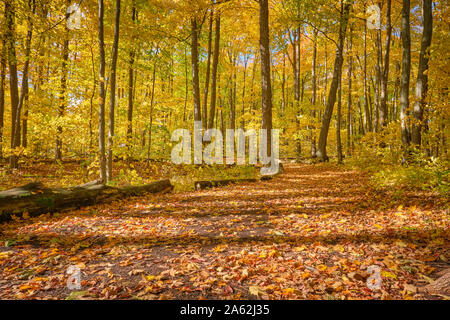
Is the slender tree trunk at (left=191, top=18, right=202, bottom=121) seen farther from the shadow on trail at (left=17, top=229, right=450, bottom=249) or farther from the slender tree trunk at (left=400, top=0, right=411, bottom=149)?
the shadow on trail at (left=17, top=229, right=450, bottom=249)

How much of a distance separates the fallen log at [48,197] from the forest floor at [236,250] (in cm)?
30

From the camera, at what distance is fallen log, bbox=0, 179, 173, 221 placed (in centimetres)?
460

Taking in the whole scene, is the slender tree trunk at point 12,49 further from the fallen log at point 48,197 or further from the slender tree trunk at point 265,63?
the slender tree trunk at point 265,63

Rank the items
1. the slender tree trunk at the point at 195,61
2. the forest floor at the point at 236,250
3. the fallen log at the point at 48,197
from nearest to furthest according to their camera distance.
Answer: the forest floor at the point at 236,250 < the fallen log at the point at 48,197 < the slender tree trunk at the point at 195,61

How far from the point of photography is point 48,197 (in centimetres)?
517

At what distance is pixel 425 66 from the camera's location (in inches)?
291

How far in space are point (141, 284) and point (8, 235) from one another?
3058 millimetres

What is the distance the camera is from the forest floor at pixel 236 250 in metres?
2.27

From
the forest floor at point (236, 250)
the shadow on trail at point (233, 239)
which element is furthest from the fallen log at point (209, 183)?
the shadow on trail at point (233, 239)

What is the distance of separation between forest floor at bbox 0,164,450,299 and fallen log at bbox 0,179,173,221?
0.30 m

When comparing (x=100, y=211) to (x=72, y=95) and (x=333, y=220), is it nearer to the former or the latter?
(x=333, y=220)

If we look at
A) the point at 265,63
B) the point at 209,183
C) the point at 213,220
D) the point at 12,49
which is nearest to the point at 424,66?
the point at 265,63

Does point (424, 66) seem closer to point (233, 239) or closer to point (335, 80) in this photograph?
point (335, 80)
